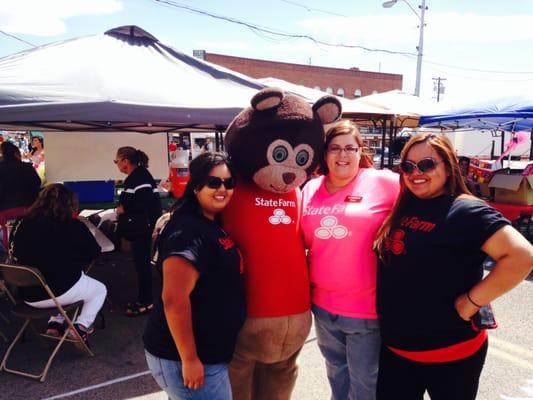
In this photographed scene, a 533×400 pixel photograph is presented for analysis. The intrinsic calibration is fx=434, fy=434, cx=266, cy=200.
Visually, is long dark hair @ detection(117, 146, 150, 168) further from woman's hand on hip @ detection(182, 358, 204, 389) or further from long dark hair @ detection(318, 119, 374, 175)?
woman's hand on hip @ detection(182, 358, 204, 389)

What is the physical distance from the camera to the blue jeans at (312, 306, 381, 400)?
6.19 feet

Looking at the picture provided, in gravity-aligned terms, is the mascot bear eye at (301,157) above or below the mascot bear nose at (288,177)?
above


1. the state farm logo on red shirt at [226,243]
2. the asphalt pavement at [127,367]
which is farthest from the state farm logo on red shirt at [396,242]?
the asphalt pavement at [127,367]

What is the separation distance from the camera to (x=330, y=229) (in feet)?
6.22

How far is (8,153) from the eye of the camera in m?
5.36

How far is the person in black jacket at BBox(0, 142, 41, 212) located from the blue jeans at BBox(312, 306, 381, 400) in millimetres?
4538

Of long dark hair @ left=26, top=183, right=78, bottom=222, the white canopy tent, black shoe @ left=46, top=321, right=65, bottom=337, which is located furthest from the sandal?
the white canopy tent

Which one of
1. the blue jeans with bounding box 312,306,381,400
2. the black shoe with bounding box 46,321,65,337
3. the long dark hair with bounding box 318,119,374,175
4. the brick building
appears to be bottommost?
the black shoe with bounding box 46,321,65,337

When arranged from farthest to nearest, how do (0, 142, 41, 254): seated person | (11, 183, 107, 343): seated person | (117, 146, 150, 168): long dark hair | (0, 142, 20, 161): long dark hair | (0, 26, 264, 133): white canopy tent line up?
1. (0, 142, 20, 161): long dark hair
2. (0, 142, 41, 254): seated person
3. (117, 146, 150, 168): long dark hair
4. (11, 183, 107, 343): seated person
5. (0, 26, 264, 133): white canopy tent

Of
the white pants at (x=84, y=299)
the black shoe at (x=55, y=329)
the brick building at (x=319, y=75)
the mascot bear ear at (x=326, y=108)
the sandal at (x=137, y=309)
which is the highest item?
the brick building at (x=319, y=75)

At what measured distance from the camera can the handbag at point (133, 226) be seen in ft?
12.7

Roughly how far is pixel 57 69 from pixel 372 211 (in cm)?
249

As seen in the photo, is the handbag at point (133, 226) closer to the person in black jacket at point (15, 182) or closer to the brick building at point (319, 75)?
the person in black jacket at point (15, 182)

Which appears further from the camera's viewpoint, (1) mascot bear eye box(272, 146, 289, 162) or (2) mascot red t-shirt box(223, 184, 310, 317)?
(1) mascot bear eye box(272, 146, 289, 162)
